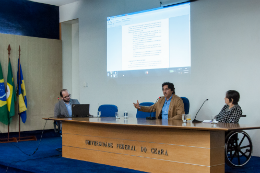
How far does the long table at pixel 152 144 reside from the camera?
3025 millimetres

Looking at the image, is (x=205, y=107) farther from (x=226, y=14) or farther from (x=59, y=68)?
(x=59, y=68)

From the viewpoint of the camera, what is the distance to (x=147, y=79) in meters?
5.62

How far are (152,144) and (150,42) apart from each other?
2.50 m

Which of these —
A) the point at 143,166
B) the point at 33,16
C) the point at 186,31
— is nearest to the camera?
the point at 143,166

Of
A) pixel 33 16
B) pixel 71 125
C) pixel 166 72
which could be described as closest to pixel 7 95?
pixel 33 16

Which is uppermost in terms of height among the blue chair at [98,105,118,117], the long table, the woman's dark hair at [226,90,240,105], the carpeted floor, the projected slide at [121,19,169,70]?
the projected slide at [121,19,169,70]

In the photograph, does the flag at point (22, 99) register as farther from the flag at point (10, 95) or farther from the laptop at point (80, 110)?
the laptop at point (80, 110)

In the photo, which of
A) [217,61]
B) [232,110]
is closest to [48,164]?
[232,110]

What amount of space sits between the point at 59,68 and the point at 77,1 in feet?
5.61

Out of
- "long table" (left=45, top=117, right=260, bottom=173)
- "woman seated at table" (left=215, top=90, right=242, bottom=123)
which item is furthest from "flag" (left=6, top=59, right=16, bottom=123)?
"woman seated at table" (left=215, top=90, right=242, bottom=123)

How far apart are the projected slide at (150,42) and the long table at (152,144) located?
187cm

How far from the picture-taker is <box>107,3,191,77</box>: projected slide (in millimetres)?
5121

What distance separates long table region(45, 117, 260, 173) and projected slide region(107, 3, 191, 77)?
→ 1873 mm

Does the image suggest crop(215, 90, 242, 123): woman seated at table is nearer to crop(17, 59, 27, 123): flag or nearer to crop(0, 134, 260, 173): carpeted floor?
crop(0, 134, 260, 173): carpeted floor
